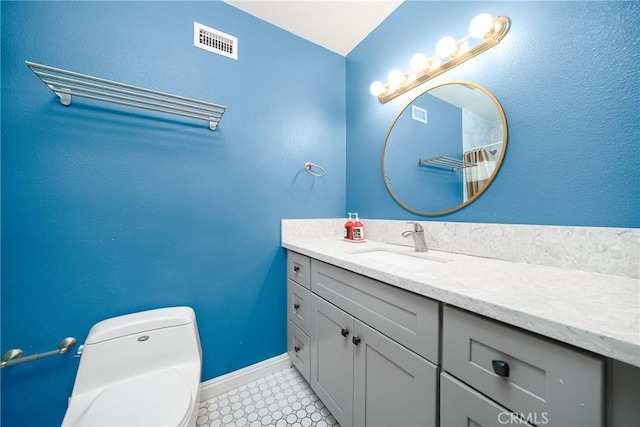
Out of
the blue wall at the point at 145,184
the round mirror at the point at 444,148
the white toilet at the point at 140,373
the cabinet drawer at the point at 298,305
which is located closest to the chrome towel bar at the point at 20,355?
the blue wall at the point at 145,184

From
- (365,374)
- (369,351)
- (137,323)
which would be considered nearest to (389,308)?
(369,351)

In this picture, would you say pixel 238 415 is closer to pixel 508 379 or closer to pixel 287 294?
pixel 287 294

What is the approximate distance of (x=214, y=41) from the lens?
50.9 inches

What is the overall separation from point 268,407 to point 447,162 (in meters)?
1.67

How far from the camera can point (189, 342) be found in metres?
1.04

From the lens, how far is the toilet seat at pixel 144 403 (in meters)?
0.72

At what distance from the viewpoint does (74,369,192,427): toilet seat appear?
0.72 metres

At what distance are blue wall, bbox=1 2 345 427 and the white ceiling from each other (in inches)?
2.6

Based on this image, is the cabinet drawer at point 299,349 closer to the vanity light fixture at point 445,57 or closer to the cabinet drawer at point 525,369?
the cabinet drawer at point 525,369

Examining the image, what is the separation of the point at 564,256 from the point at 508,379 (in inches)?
22.3

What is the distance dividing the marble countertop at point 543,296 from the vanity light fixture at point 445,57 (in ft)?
3.17

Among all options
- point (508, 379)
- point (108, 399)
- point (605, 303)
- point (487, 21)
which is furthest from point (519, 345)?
point (108, 399)

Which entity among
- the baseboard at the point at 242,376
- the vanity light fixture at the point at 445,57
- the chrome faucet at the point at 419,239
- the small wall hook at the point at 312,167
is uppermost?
the vanity light fixture at the point at 445,57

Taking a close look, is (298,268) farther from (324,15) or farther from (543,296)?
(324,15)
